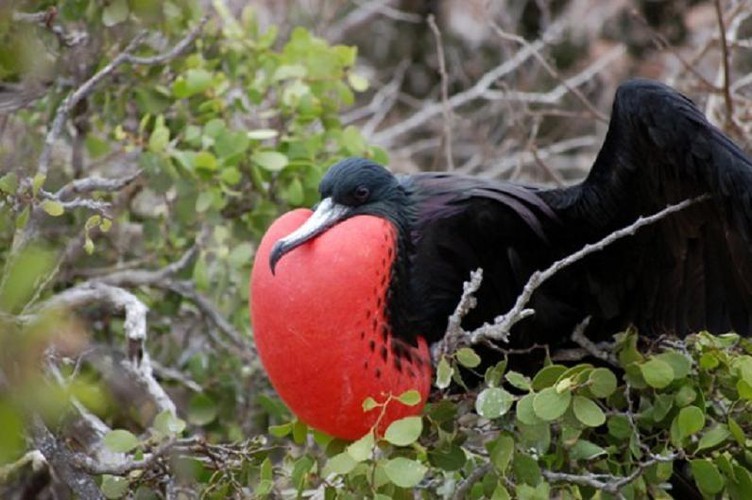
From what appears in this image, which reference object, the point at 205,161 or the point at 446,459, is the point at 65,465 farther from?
the point at 205,161

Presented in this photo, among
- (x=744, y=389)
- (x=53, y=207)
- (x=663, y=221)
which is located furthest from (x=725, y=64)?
(x=53, y=207)

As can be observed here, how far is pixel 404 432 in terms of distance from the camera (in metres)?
2.18

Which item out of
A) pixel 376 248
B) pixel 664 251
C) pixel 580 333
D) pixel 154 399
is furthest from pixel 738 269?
pixel 154 399

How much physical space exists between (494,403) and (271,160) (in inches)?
41.1

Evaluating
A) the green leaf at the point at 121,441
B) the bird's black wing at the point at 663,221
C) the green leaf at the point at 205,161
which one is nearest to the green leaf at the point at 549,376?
the bird's black wing at the point at 663,221

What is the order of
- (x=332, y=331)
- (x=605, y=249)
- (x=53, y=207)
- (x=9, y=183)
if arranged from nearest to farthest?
1. (x=9, y=183)
2. (x=53, y=207)
3. (x=332, y=331)
4. (x=605, y=249)

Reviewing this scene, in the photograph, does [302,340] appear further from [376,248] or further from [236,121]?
[236,121]

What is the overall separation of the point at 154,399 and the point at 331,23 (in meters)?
2.60

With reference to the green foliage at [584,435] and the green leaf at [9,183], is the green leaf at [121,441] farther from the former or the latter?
the green leaf at [9,183]

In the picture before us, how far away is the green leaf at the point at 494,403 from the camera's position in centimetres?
228

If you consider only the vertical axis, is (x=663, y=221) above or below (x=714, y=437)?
above

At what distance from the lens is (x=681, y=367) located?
241cm

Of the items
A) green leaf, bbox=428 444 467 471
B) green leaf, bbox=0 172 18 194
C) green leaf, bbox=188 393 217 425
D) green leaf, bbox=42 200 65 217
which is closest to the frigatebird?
green leaf, bbox=428 444 467 471

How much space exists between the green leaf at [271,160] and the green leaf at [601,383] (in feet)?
3.55
